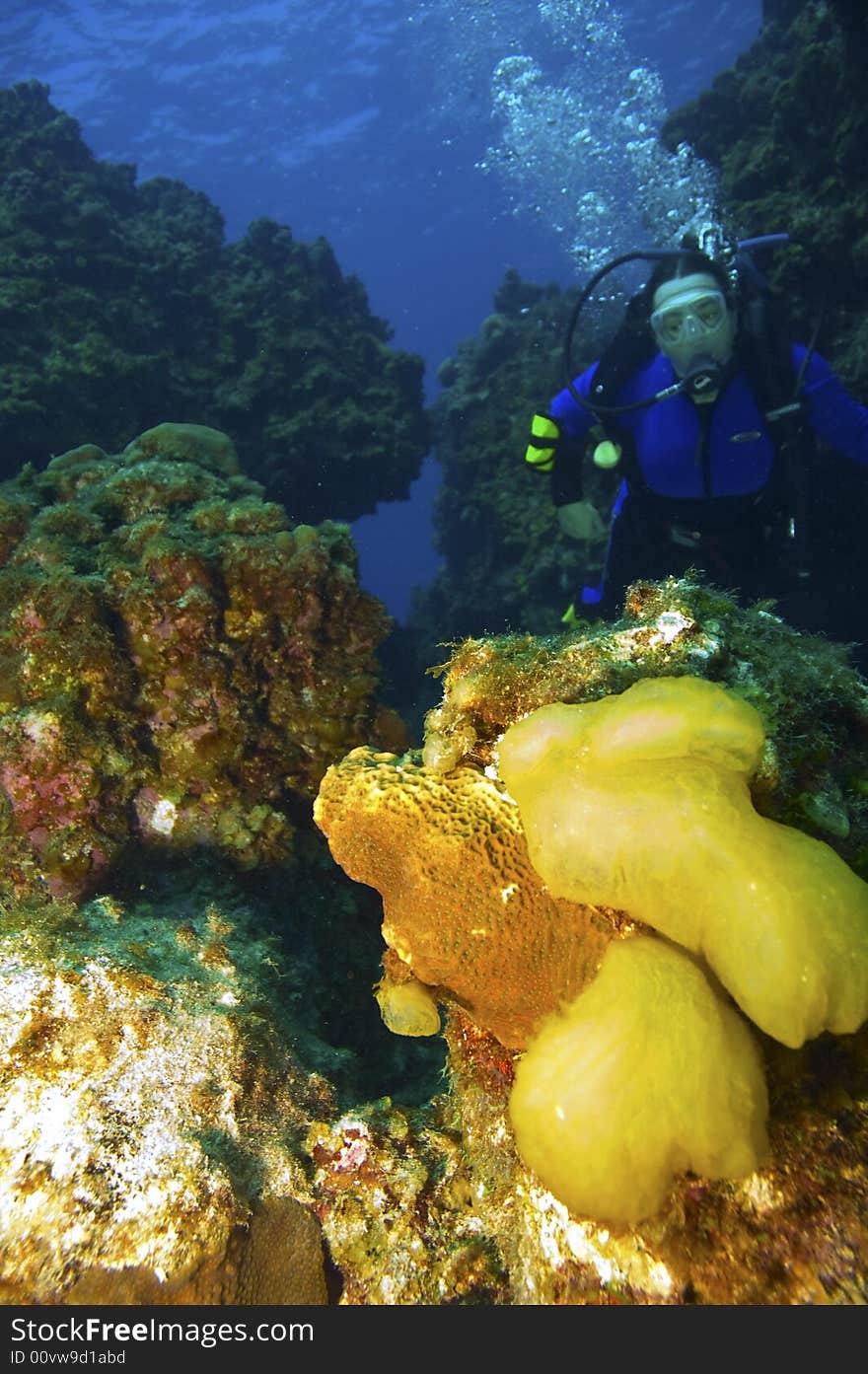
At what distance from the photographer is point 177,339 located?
889cm

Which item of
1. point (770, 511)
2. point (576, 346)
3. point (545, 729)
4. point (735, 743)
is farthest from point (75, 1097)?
point (576, 346)

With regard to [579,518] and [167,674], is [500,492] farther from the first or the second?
[167,674]

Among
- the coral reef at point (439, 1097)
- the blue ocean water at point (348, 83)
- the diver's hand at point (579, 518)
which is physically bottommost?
the coral reef at point (439, 1097)

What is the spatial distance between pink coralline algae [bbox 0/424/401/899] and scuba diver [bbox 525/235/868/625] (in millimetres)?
2797

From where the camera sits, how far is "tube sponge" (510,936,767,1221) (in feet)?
4.17

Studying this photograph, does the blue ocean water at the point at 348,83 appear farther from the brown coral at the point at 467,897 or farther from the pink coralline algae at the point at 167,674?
the brown coral at the point at 467,897

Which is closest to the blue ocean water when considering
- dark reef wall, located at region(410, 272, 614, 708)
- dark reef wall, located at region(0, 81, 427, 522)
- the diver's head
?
dark reef wall, located at region(410, 272, 614, 708)

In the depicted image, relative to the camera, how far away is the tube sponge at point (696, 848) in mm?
1223

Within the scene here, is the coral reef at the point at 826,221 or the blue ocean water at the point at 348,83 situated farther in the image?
the blue ocean water at the point at 348,83

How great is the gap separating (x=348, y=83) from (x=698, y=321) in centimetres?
4289

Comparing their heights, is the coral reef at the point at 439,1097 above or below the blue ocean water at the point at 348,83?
below

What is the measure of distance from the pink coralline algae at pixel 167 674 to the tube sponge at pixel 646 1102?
2.81 m

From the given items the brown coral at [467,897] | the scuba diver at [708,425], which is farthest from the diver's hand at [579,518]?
the brown coral at [467,897]

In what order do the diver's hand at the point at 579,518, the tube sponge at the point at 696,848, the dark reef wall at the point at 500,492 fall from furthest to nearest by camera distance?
1. the dark reef wall at the point at 500,492
2. the diver's hand at the point at 579,518
3. the tube sponge at the point at 696,848
